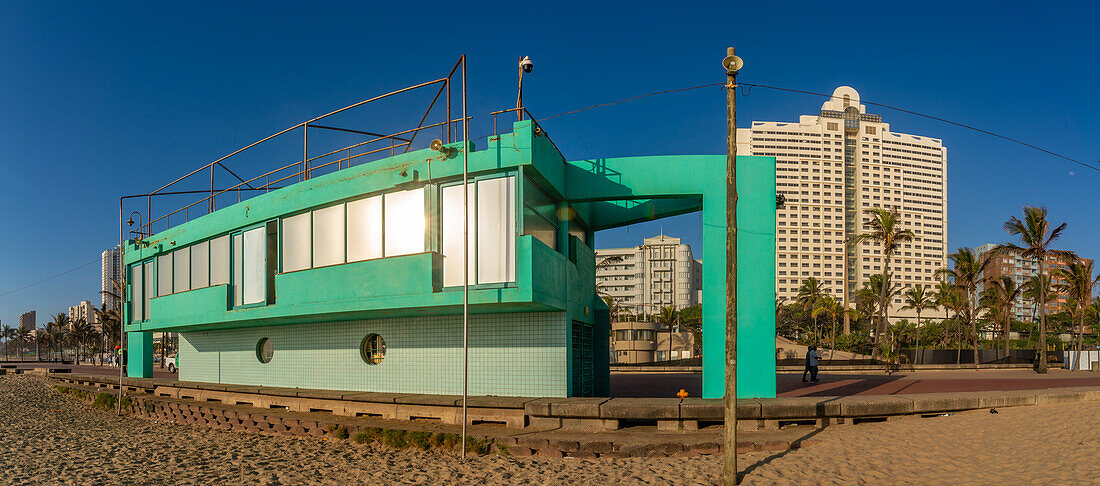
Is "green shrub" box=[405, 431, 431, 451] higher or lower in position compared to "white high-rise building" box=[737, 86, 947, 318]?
lower

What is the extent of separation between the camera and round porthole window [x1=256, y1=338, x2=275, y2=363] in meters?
19.7

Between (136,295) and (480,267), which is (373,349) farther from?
(136,295)

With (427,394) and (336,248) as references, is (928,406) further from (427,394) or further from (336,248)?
(336,248)

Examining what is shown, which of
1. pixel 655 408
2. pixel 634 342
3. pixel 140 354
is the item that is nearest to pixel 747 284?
pixel 655 408

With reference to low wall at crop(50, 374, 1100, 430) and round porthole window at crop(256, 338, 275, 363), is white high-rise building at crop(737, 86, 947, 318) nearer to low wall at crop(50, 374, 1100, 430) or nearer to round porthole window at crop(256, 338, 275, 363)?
low wall at crop(50, 374, 1100, 430)

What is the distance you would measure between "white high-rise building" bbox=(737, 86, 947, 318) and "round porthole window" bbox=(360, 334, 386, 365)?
152396mm

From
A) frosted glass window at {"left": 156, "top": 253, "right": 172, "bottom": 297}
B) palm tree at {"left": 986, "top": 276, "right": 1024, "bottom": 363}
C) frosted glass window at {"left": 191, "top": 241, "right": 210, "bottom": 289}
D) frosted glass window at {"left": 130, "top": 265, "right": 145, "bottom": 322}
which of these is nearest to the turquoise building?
frosted glass window at {"left": 191, "top": 241, "right": 210, "bottom": 289}

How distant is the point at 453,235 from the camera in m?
13.8

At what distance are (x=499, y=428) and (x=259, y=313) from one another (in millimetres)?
8508

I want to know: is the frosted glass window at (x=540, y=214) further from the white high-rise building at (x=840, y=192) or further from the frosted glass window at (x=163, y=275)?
the white high-rise building at (x=840, y=192)

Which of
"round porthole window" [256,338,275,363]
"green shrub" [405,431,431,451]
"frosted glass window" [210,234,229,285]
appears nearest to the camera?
"green shrub" [405,431,431,451]

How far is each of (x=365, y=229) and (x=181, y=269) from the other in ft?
35.9

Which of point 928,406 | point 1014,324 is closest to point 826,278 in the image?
point 1014,324

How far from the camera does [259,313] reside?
17.2m
